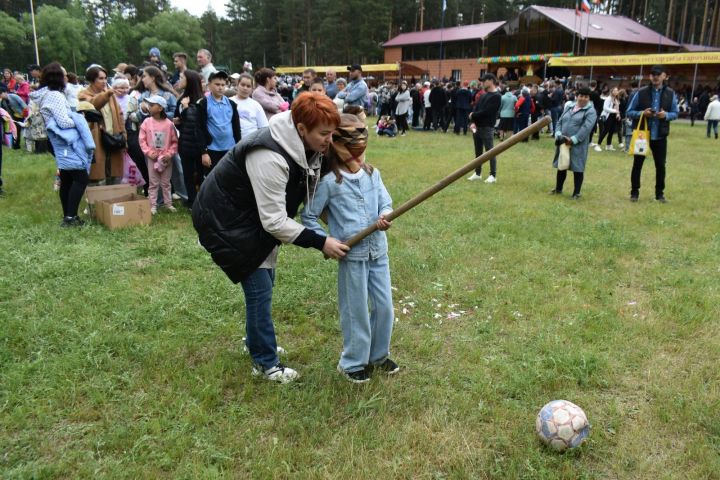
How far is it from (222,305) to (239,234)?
6.05ft

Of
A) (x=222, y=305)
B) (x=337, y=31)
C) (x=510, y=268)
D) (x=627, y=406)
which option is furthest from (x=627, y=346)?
(x=337, y=31)

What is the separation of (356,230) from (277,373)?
1130 mm

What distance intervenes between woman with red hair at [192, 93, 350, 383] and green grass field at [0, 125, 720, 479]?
746 millimetres

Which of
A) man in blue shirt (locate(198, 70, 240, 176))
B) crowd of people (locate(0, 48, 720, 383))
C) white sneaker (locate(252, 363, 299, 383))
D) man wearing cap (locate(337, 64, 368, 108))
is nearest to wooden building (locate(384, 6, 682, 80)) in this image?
crowd of people (locate(0, 48, 720, 383))

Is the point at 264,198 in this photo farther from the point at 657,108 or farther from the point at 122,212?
the point at 657,108

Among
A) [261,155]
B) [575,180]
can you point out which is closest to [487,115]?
[575,180]

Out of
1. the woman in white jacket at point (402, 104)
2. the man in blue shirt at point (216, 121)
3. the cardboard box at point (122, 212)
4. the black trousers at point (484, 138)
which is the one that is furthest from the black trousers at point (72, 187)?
the woman in white jacket at point (402, 104)

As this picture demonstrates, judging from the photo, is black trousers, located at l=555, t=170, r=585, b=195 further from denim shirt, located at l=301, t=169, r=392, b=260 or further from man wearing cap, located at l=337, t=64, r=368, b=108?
denim shirt, located at l=301, t=169, r=392, b=260

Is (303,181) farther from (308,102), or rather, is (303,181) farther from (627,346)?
(627,346)

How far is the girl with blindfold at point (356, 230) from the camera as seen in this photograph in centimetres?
322

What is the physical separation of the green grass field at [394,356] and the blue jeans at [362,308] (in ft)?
0.85

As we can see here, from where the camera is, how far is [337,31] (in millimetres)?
59625

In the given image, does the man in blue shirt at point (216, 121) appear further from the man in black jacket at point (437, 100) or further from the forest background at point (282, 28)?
the forest background at point (282, 28)

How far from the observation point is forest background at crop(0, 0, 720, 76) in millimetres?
54125
